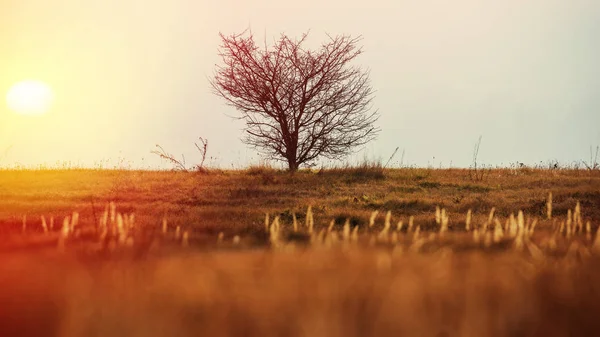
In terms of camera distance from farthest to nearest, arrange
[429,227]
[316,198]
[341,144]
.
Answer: [341,144], [316,198], [429,227]

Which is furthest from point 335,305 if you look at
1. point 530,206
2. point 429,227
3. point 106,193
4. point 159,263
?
point 106,193

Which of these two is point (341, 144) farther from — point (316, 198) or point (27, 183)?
point (27, 183)

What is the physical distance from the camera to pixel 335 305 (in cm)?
346

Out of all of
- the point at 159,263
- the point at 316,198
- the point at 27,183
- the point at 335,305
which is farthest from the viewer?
the point at 27,183

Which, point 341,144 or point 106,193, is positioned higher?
point 341,144

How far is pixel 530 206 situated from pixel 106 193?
9413 millimetres

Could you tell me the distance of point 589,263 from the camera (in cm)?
477

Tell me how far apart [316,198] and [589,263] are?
891 centimetres

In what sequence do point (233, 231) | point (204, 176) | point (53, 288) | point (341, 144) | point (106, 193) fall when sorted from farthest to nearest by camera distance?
point (341, 144) → point (204, 176) → point (106, 193) → point (233, 231) → point (53, 288)

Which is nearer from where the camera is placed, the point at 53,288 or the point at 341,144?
the point at 53,288

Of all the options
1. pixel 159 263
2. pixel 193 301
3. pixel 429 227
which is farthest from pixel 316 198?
pixel 193 301

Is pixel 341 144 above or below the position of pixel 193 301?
above

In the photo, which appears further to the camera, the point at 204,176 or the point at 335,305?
the point at 204,176

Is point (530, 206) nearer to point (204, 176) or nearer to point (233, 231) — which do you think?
point (233, 231)
